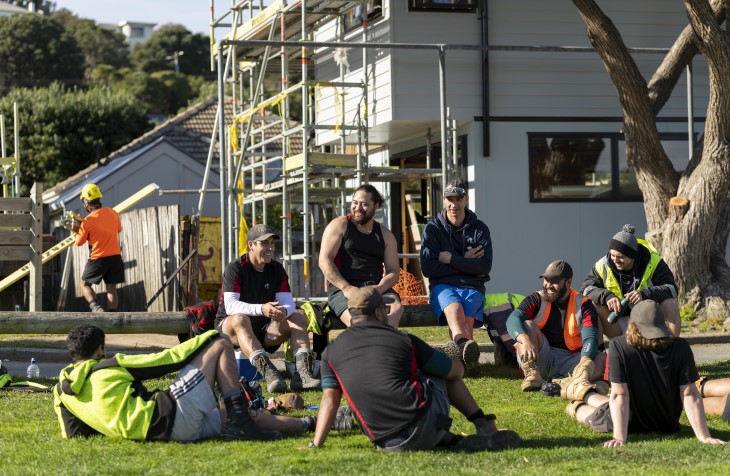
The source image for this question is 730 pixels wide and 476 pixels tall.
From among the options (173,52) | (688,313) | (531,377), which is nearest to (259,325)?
(531,377)

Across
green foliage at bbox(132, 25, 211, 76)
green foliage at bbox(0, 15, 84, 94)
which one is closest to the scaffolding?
green foliage at bbox(0, 15, 84, 94)

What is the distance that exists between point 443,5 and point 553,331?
8.03 m

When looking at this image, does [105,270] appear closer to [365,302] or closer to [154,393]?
[154,393]

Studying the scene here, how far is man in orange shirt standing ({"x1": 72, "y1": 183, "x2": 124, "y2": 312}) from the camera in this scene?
15.9m

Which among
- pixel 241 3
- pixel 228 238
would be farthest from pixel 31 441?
pixel 241 3

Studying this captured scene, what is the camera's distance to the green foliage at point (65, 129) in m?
46.9

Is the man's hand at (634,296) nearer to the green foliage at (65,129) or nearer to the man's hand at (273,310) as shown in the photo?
the man's hand at (273,310)

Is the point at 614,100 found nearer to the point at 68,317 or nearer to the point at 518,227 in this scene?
the point at 518,227

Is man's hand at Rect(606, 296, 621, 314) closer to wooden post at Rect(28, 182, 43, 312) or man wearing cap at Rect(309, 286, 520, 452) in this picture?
man wearing cap at Rect(309, 286, 520, 452)

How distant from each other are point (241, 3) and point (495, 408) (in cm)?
1118

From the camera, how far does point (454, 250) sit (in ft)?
35.8

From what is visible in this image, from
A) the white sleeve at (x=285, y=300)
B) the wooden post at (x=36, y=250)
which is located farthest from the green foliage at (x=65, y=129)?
the white sleeve at (x=285, y=300)

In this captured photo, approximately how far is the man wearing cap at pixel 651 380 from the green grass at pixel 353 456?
0.45ft

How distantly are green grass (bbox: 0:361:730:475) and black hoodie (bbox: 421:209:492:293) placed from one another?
9.25 ft
